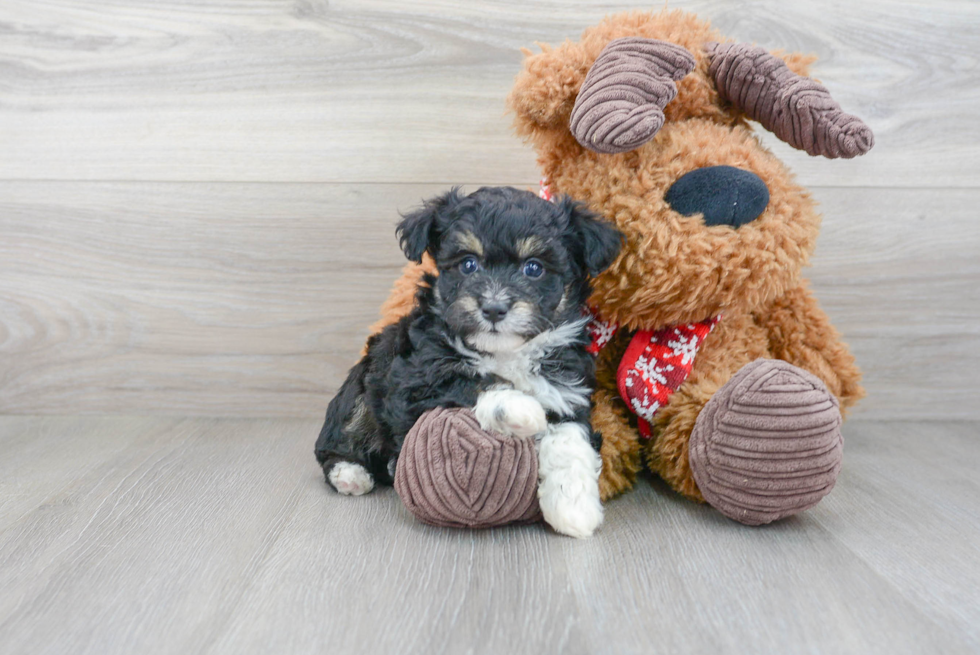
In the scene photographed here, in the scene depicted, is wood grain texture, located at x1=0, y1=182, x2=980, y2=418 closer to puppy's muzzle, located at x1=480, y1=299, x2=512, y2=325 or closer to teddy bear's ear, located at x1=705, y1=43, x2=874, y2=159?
teddy bear's ear, located at x1=705, y1=43, x2=874, y2=159

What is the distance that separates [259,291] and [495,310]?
106 centimetres

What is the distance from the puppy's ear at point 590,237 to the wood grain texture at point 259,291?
0.74 m

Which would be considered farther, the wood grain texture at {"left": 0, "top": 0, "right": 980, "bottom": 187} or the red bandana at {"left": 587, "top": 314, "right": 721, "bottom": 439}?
the wood grain texture at {"left": 0, "top": 0, "right": 980, "bottom": 187}

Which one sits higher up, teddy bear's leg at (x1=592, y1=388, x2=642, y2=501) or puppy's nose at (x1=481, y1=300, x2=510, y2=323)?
puppy's nose at (x1=481, y1=300, x2=510, y2=323)

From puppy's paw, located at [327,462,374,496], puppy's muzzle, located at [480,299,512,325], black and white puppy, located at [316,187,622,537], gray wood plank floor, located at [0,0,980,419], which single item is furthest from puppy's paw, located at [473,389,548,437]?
gray wood plank floor, located at [0,0,980,419]

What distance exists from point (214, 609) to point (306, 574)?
0.15m

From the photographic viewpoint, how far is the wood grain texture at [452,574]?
3.15ft

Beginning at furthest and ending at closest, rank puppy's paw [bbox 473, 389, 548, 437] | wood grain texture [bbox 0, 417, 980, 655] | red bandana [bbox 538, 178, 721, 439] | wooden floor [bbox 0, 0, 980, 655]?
wooden floor [bbox 0, 0, 980, 655] < red bandana [bbox 538, 178, 721, 439] < puppy's paw [bbox 473, 389, 548, 437] < wood grain texture [bbox 0, 417, 980, 655]

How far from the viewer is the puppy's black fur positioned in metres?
1.20

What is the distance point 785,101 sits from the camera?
1.33 metres

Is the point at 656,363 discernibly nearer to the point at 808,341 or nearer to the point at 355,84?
the point at 808,341

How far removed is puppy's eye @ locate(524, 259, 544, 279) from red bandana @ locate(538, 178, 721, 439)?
21 cm

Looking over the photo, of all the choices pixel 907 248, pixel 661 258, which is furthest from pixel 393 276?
pixel 907 248

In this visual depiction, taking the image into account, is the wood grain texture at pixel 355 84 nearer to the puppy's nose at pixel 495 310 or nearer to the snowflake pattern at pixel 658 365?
the snowflake pattern at pixel 658 365
